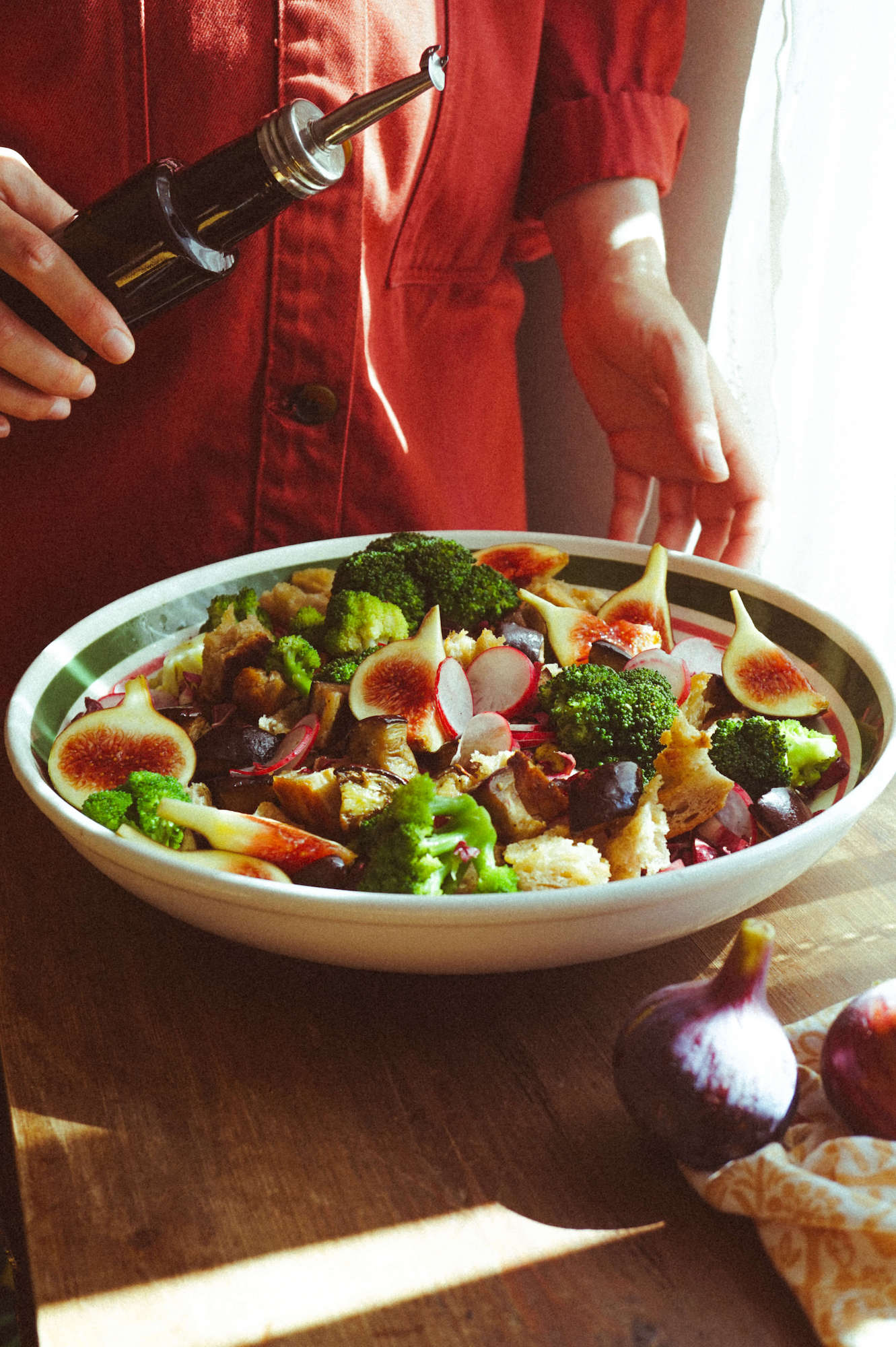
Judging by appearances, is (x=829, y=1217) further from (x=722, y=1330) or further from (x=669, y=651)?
(x=669, y=651)

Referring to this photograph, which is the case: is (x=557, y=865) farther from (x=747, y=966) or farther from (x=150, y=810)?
(x=150, y=810)

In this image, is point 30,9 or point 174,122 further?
point 174,122

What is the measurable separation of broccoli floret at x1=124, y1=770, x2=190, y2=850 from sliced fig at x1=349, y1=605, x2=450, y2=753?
0.84 ft

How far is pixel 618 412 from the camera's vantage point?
1.98 metres

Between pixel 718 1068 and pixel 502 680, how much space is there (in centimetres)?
64

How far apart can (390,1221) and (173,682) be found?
0.84 m

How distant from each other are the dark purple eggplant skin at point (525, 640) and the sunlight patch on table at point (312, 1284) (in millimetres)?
743

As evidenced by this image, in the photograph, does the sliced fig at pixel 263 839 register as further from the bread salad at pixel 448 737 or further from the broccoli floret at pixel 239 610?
the broccoli floret at pixel 239 610

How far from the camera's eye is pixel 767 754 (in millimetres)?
1188

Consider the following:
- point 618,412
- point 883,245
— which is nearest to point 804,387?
point 883,245

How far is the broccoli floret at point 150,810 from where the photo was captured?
1.09m

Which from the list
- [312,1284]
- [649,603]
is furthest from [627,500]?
[312,1284]

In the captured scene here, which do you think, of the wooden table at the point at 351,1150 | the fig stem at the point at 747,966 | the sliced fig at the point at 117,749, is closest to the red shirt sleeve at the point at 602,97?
the sliced fig at the point at 117,749

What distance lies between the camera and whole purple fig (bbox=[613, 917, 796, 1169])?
2.57 feet
